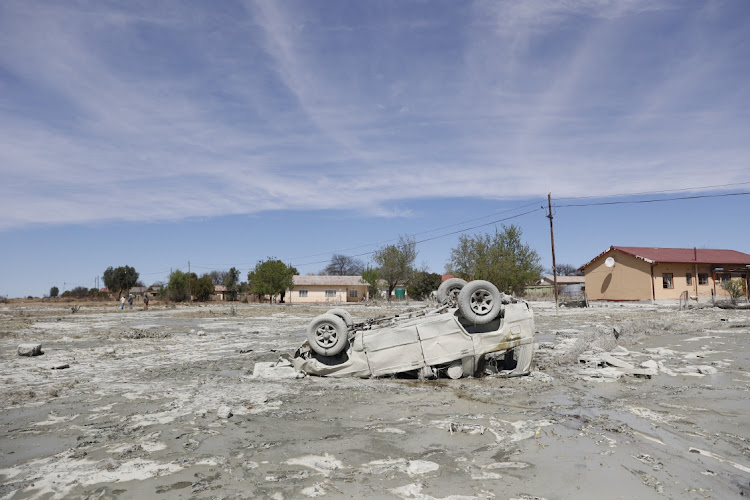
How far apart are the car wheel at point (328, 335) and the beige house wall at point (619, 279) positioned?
38921 millimetres

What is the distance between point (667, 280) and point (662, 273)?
33.8 inches

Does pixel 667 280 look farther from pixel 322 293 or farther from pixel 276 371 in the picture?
pixel 322 293

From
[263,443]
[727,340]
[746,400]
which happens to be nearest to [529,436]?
[263,443]

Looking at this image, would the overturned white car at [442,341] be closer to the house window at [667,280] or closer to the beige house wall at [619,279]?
the beige house wall at [619,279]

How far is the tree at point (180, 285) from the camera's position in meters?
72.5

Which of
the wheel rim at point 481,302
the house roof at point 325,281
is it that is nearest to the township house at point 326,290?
the house roof at point 325,281

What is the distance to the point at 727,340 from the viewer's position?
15297 millimetres

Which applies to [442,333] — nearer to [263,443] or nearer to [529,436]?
[529,436]

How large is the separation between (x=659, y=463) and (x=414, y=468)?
2645 mm

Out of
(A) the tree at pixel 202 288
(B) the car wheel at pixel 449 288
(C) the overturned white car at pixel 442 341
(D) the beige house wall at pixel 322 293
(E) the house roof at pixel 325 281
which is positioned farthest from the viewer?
(E) the house roof at pixel 325 281

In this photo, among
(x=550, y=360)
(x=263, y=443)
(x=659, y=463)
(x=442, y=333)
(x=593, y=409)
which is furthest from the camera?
(x=550, y=360)

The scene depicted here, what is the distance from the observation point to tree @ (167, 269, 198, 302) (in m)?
72.5

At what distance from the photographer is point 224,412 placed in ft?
24.3

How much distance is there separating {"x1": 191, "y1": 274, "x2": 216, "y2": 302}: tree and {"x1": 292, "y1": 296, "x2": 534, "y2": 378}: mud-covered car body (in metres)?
69.3
